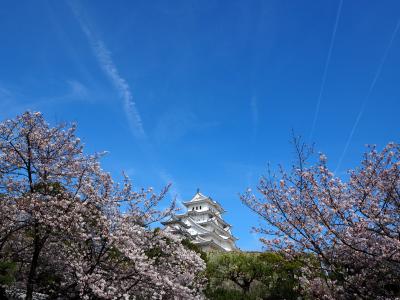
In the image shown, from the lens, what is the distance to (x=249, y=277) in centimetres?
1867

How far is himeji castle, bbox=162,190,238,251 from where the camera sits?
4738cm

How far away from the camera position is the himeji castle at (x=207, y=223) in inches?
1865

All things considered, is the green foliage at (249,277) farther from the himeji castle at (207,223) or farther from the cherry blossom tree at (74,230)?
the himeji castle at (207,223)

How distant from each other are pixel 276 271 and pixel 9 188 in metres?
13.2

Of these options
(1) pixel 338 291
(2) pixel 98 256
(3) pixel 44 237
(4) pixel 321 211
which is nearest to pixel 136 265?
(2) pixel 98 256

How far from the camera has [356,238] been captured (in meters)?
8.02

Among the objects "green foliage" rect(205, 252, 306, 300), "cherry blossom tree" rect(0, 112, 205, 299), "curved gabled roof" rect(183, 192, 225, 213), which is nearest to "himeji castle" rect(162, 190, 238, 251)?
"curved gabled roof" rect(183, 192, 225, 213)

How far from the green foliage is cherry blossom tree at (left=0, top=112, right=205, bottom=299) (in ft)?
27.7

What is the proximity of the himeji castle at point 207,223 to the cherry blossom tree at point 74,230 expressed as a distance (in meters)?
36.2

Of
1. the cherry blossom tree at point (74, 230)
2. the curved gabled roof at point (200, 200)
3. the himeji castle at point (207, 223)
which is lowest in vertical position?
the cherry blossom tree at point (74, 230)

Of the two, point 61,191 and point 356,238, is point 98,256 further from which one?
point 356,238

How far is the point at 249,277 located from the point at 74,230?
39.6 feet

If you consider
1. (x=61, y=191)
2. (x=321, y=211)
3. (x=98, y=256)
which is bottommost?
(x=98, y=256)

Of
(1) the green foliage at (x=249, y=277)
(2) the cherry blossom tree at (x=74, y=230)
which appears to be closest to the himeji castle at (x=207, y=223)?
(1) the green foliage at (x=249, y=277)
